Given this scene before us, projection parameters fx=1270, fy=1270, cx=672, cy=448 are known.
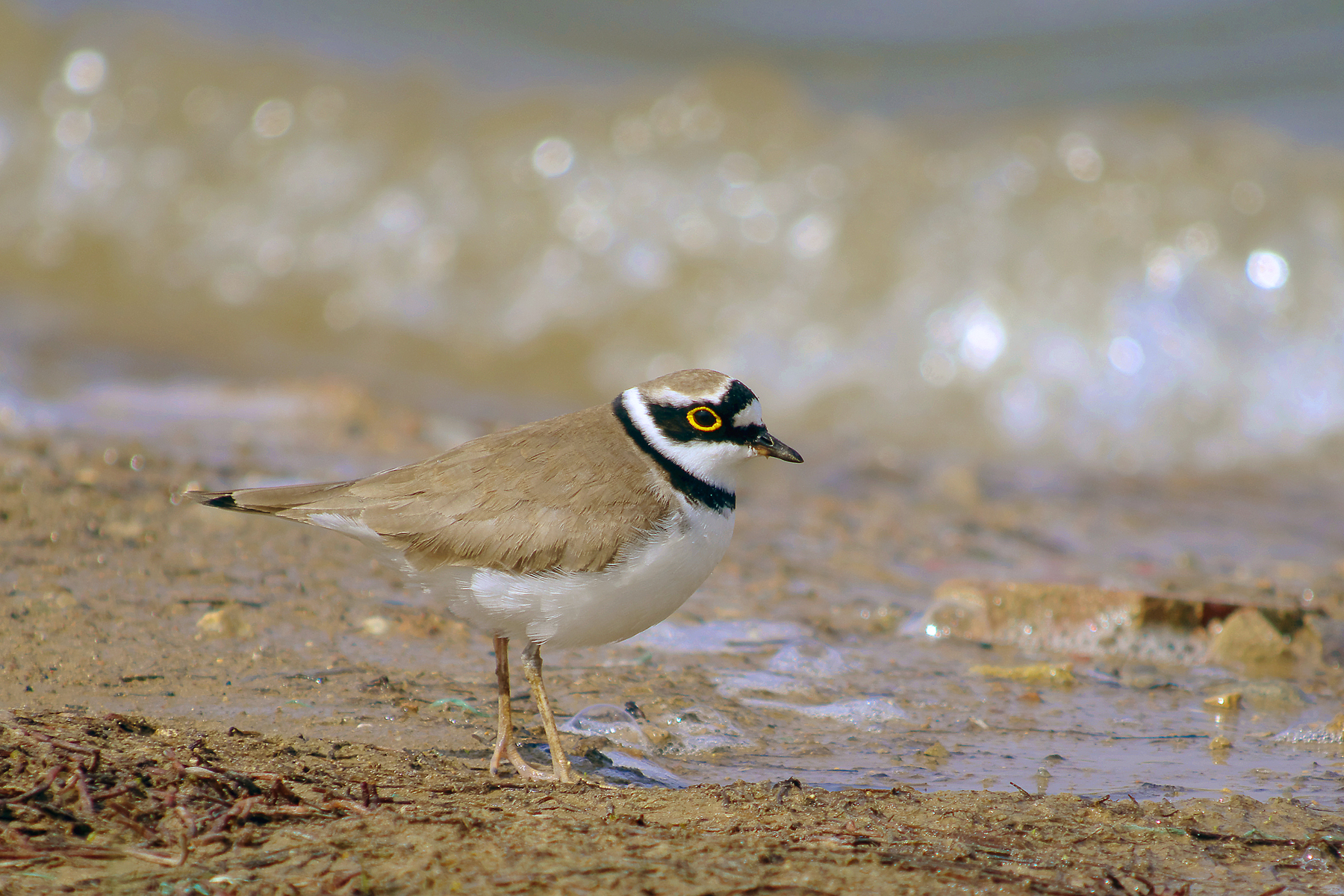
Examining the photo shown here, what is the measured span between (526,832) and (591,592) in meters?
1.08

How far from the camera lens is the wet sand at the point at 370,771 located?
3291mm

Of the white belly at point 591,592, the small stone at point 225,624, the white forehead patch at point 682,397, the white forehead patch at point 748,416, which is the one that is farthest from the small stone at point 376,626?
the white forehead patch at point 748,416

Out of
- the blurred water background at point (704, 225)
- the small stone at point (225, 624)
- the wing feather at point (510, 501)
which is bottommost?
the small stone at point (225, 624)

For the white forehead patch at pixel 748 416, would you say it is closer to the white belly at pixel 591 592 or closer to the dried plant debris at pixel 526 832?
the white belly at pixel 591 592

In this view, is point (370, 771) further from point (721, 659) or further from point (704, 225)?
point (704, 225)

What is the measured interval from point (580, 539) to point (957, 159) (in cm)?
950

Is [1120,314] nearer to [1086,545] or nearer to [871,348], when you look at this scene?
[871,348]

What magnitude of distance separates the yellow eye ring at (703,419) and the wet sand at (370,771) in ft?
3.67

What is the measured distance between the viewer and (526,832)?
348cm

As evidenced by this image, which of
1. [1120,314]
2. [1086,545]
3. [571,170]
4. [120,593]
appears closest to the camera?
[120,593]

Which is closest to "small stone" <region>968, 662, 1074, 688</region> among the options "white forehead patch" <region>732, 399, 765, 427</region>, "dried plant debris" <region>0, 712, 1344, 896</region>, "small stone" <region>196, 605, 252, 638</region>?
"dried plant debris" <region>0, 712, 1344, 896</region>

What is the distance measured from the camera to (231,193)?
47.4ft

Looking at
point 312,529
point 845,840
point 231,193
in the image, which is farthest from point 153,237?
point 845,840

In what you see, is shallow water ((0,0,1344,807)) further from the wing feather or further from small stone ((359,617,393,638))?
the wing feather
